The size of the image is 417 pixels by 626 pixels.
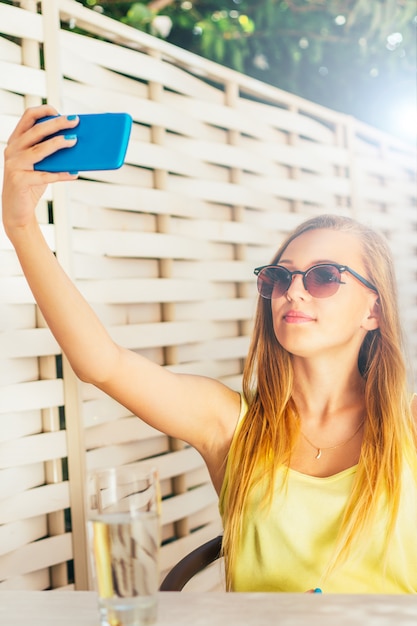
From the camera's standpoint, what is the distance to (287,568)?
1.69 metres

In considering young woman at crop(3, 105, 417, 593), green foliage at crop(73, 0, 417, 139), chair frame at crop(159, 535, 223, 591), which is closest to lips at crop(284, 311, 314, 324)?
young woman at crop(3, 105, 417, 593)

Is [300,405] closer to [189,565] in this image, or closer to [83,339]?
[189,565]

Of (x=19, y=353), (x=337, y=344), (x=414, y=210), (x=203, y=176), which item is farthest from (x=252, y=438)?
(x=414, y=210)

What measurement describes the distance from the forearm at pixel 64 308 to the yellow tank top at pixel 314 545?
439 mm

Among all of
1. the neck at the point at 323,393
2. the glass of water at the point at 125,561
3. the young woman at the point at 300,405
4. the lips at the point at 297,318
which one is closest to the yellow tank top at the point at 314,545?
the young woman at the point at 300,405

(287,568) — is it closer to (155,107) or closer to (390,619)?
(390,619)

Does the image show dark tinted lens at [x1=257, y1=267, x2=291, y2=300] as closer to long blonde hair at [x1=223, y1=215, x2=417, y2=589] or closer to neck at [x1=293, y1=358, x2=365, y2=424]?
long blonde hair at [x1=223, y1=215, x2=417, y2=589]

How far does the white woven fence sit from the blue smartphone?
79 cm

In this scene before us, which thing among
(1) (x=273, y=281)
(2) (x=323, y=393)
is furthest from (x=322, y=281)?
(2) (x=323, y=393)

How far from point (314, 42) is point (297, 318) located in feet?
10.6

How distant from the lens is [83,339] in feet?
5.46

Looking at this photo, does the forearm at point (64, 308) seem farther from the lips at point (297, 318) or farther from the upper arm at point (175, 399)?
the lips at point (297, 318)

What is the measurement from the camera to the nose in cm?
184

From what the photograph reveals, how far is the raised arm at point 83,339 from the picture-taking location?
140 centimetres
